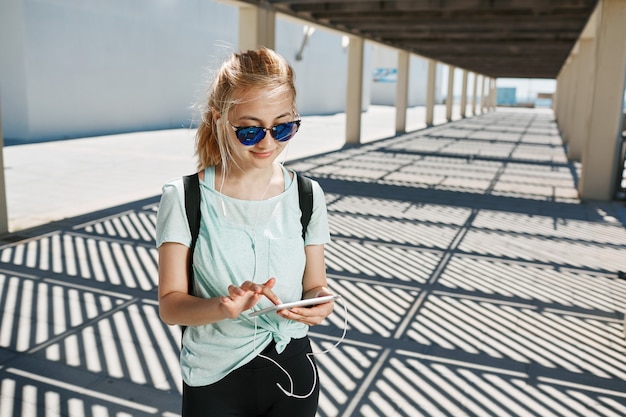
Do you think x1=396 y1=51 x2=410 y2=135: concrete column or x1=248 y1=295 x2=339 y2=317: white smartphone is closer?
x1=248 y1=295 x2=339 y2=317: white smartphone

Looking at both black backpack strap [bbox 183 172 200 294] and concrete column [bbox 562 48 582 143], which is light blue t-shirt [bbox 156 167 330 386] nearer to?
black backpack strap [bbox 183 172 200 294]

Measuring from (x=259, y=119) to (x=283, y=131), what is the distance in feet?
0.24

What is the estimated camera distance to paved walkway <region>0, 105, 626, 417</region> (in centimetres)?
347

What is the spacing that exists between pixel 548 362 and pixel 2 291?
4.19 meters

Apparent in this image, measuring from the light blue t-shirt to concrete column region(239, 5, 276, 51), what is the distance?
37.5 ft

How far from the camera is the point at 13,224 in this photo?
721 cm

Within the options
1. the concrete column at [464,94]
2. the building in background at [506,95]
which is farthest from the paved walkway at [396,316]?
the building in background at [506,95]

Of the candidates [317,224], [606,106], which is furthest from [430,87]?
[317,224]

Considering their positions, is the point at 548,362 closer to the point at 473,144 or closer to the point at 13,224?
the point at 13,224

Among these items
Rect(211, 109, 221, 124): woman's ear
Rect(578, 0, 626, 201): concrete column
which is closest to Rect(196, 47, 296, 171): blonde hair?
Rect(211, 109, 221, 124): woman's ear

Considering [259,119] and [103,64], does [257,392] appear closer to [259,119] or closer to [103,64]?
[259,119]

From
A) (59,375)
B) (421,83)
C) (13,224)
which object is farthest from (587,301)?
(421,83)

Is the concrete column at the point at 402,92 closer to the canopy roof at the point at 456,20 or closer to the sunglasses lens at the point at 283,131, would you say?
the canopy roof at the point at 456,20

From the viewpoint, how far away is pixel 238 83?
5.02 ft
